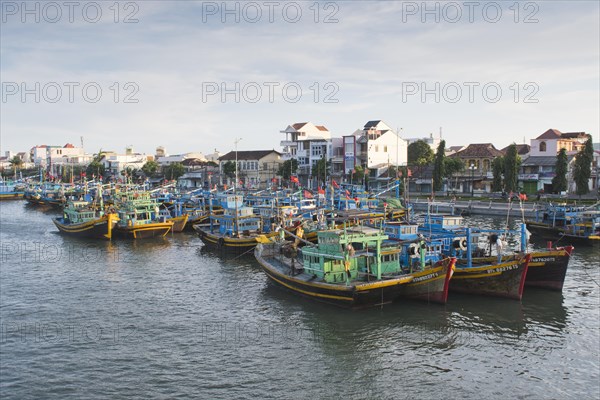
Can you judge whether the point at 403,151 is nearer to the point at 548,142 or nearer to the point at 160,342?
the point at 548,142

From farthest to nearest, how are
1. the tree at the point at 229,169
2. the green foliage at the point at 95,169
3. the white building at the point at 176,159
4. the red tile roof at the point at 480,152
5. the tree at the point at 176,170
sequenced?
1. the white building at the point at 176,159
2. the green foliage at the point at 95,169
3. the tree at the point at 176,170
4. the tree at the point at 229,169
5. the red tile roof at the point at 480,152

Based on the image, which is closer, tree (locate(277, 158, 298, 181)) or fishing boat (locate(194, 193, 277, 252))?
fishing boat (locate(194, 193, 277, 252))

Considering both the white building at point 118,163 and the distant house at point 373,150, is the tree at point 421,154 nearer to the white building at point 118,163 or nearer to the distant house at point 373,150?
the distant house at point 373,150

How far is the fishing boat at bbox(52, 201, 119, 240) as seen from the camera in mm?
60003

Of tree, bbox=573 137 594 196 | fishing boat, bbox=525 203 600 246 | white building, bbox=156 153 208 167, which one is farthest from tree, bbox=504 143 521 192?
white building, bbox=156 153 208 167

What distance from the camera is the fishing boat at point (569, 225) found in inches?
1994

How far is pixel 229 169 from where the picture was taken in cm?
12912

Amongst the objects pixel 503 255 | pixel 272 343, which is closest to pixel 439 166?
pixel 503 255

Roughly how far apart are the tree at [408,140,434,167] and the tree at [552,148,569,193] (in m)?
28.4

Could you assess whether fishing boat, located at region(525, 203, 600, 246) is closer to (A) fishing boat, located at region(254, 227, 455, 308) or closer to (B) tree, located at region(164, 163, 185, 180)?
(A) fishing boat, located at region(254, 227, 455, 308)

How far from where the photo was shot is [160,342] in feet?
86.6

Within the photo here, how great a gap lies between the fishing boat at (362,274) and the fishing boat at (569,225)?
25510mm

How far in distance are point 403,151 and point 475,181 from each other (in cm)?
1762

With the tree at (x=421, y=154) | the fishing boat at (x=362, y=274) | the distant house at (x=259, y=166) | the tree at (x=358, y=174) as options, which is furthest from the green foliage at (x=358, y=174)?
the fishing boat at (x=362, y=274)
